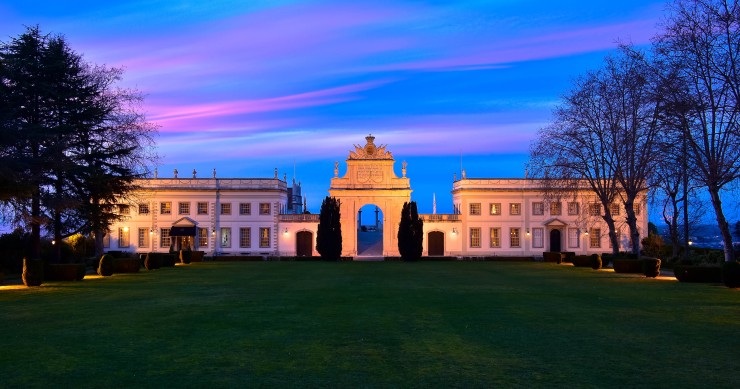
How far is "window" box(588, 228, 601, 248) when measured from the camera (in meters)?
64.1

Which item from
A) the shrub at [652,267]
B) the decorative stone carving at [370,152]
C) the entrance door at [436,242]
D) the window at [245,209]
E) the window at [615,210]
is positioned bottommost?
the shrub at [652,267]

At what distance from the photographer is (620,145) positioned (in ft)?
132

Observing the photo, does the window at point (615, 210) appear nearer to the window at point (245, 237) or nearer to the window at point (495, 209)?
the window at point (495, 209)

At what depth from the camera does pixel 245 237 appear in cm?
6444

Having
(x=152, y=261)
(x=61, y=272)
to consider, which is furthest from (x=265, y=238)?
(x=61, y=272)

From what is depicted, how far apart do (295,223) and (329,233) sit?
856cm

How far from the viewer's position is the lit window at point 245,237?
64312mm

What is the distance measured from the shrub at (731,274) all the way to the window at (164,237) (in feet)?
166

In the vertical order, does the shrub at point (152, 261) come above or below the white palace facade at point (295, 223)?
below

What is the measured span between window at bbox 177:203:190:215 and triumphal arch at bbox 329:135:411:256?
14.6 m

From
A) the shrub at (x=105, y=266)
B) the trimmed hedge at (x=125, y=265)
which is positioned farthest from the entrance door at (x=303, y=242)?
the shrub at (x=105, y=266)

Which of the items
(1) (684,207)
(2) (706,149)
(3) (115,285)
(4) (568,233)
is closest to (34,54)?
(3) (115,285)

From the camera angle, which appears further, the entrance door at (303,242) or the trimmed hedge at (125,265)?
the entrance door at (303,242)

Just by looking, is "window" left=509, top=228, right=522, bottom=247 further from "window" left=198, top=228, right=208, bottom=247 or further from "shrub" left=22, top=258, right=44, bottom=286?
"shrub" left=22, top=258, right=44, bottom=286
